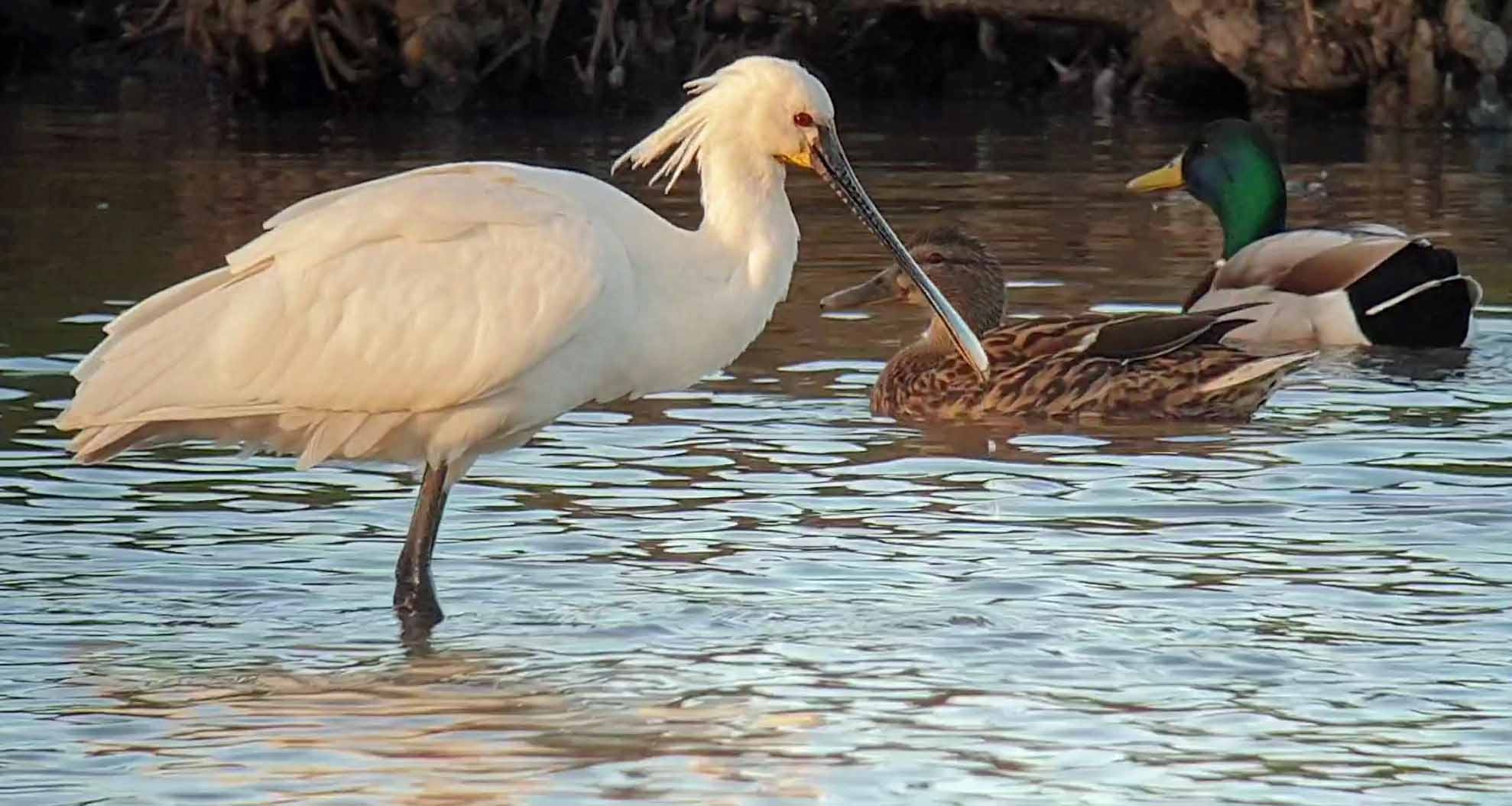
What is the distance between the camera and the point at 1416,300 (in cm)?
1170

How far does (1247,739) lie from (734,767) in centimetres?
106

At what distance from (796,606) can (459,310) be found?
1.11 metres

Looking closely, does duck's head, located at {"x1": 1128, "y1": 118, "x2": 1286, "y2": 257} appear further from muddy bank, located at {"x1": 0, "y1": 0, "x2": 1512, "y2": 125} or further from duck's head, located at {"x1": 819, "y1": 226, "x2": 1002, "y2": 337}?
muddy bank, located at {"x1": 0, "y1": 0, "x2": 1512, "y2": 125}

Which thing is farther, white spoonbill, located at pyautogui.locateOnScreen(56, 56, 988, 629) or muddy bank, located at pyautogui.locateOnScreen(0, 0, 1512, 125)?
muddy bank, located at pyautogui.locateOnScreen(0, 0, 1512, 125)

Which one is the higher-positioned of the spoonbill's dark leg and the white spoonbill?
the white spoonbill

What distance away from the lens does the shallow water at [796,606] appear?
609cm

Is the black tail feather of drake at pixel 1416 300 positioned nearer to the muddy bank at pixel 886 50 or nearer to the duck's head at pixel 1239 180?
the duck's head at pixel 1239 180

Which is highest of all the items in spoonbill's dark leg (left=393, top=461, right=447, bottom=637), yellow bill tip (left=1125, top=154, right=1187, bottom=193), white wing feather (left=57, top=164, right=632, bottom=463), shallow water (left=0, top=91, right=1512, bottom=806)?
white wing feather (left=57, top=164, right=632, bottom=463)

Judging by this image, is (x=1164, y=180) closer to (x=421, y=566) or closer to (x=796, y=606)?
(x=796, y=606)

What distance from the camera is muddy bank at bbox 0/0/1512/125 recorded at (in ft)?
68.3

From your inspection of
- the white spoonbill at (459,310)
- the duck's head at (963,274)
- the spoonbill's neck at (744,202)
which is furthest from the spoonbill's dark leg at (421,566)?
the duck's head at (963,274)

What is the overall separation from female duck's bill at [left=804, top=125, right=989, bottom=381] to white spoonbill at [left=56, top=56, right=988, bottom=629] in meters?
0.02

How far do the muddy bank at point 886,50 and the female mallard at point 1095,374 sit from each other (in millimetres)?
10379

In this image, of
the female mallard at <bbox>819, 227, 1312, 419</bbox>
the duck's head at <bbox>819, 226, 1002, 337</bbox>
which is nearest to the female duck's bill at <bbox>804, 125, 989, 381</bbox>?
the female mallard at <bbox>819, 227, 1312, 419</bbox>
